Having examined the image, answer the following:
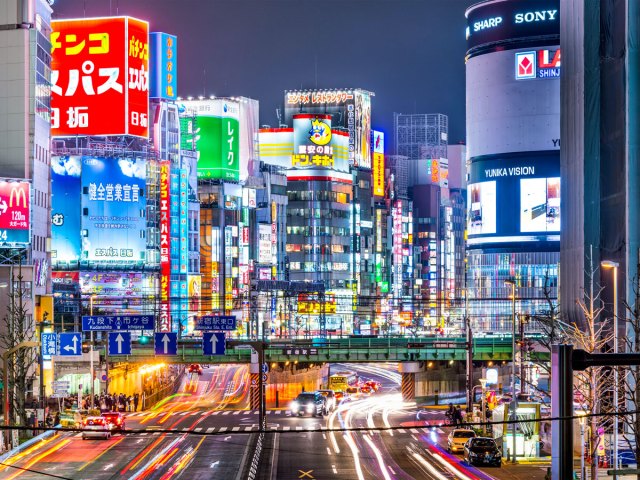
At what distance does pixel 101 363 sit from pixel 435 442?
30426 millimetres

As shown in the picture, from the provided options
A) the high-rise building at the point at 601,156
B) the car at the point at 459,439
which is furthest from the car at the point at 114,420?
the high-rise building at the point at 601,156

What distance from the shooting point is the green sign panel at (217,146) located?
187 m

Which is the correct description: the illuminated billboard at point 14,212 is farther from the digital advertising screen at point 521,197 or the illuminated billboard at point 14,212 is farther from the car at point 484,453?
the digital advertising screen at point 521,197

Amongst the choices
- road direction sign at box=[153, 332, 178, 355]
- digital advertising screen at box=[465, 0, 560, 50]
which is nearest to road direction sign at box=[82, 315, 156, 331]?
road direction sign at box=[153, 332, 178, 355]

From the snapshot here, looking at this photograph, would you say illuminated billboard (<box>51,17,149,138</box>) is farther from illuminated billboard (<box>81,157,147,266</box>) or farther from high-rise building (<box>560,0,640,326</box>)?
high-rise building (<box>560,0,640,326</box>)

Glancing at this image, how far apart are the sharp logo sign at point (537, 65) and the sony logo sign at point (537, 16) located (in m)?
3.59

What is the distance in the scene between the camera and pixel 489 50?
511 feet

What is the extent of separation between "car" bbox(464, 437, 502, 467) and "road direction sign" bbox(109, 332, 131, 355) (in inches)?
1151

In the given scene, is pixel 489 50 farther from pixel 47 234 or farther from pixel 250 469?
pixel 250 469

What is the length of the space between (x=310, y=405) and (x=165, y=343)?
13.4 m

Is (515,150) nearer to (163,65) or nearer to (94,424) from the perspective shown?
(163,65)

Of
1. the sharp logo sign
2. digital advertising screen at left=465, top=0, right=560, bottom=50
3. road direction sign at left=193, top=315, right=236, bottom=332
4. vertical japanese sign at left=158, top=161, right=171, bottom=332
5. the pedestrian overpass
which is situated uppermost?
digital advertising screen at left=465, top=0, right=560, bottom=50

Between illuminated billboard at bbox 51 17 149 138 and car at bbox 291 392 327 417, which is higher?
illuminated billboard at bbox 51 17 149 138

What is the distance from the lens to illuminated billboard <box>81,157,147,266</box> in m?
141
